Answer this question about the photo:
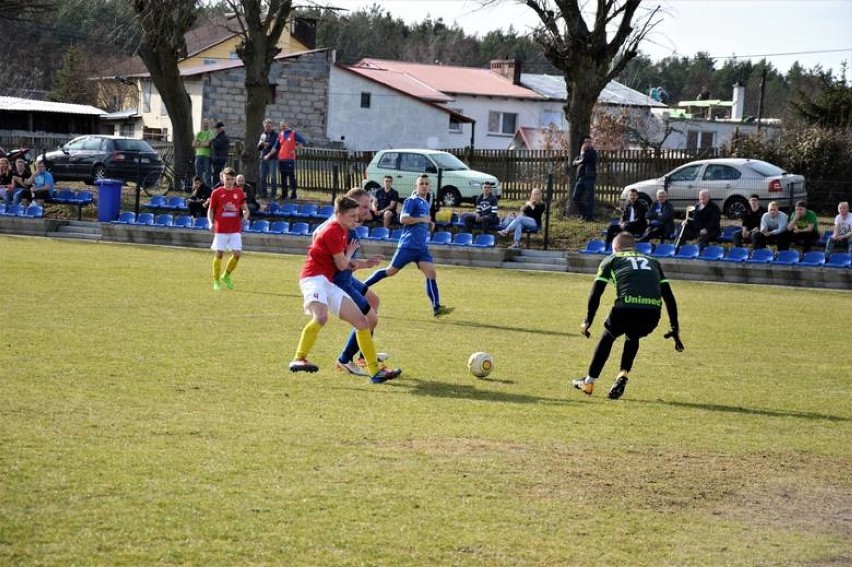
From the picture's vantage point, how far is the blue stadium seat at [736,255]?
82.2 feet

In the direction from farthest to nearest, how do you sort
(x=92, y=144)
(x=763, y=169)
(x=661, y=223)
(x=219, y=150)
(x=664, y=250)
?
(x=92, y=144) < (x=219, y=150) < (x=763, y=169) < (x=661, y=223) < (x=664, y=250)

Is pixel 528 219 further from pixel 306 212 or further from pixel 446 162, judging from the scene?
pixel 306 212

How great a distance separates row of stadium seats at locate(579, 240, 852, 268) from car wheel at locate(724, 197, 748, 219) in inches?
170

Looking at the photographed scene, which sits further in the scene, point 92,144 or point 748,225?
point 92,144

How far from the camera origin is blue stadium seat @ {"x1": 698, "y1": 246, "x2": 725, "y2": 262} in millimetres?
25188

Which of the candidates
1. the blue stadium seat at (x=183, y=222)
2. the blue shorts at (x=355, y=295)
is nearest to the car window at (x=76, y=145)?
the blue stadium seat at (x=183, y=222)

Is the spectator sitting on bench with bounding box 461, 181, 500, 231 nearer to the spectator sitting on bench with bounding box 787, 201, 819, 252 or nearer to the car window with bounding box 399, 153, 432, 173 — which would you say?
the car window with bounding box 399, 153, 432, 173

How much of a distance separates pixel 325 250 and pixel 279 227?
1882 cm

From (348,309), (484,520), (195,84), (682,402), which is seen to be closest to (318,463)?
(484,520)

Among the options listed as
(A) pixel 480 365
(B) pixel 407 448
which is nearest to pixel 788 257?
(A) pixel 480 365

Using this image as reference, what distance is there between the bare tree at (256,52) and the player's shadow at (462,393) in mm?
24244

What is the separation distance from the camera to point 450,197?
1281 inches

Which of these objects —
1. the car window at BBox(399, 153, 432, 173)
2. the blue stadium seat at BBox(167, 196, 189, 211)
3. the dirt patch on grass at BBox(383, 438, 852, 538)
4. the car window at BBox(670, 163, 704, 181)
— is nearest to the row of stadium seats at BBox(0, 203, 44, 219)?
the blue stadium seat at BBox(167, 196, 189, 211)

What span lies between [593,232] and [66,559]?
24.8 m
